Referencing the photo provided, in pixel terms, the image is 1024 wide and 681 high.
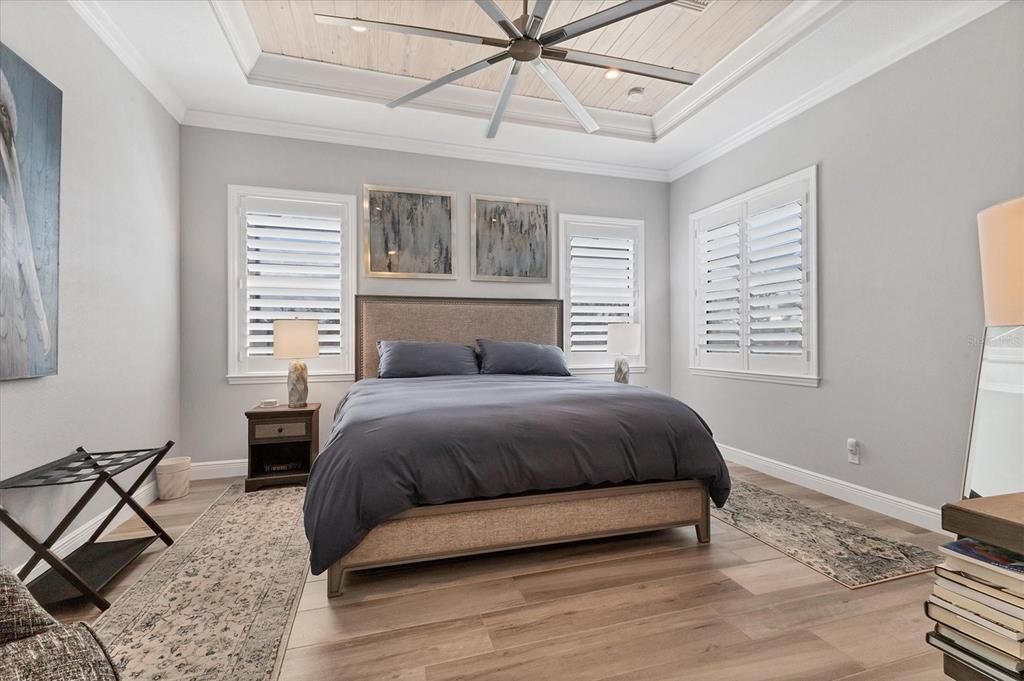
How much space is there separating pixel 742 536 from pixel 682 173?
3.61m

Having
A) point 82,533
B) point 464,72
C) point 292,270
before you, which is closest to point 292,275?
point 292,270

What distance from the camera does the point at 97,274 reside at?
8.36 ft

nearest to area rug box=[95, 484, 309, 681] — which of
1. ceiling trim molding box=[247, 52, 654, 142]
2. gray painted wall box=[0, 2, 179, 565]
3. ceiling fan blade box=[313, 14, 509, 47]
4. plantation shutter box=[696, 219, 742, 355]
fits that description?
gray painted wall box=[0, 2, 179, 565]

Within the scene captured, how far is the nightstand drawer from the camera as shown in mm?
3334

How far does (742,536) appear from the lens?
251 cm

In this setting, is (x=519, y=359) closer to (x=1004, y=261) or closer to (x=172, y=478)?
(x=172, y=478)

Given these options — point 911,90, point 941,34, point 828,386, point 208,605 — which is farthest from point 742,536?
point 941,34

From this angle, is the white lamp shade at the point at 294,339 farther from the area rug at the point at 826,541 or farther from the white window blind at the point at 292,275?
the area rug at the point at 826,541

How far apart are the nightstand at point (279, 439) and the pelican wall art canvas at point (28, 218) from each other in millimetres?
1300

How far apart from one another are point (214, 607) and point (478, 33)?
332 cm

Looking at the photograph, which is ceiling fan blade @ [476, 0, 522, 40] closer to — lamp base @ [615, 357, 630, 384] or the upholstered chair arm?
the upholstered chair arm

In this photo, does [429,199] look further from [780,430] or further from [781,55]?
[780,430]

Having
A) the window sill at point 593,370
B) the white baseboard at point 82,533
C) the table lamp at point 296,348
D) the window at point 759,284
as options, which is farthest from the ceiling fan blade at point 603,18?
the white baseboard at point 82,533

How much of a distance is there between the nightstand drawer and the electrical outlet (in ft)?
12.1
